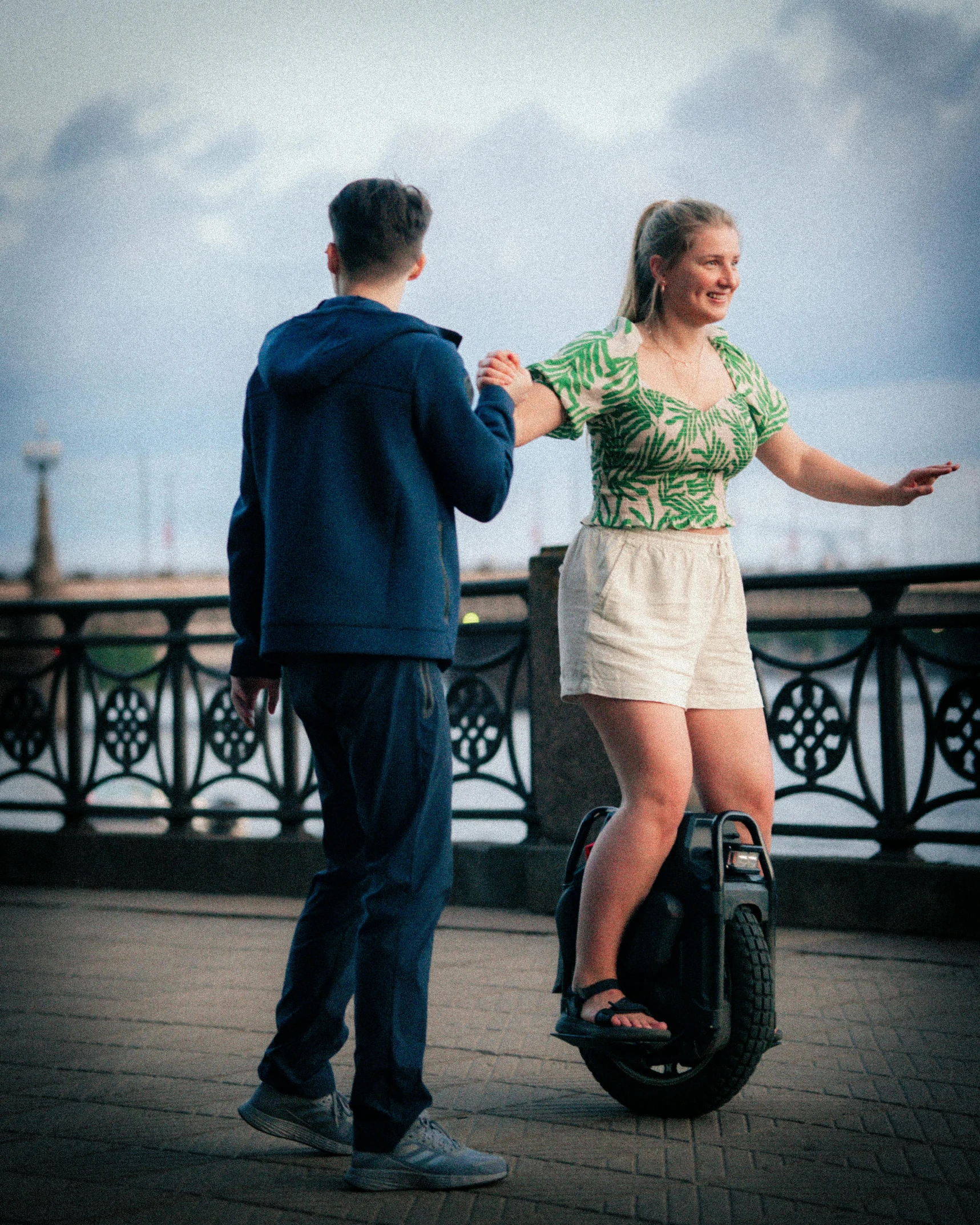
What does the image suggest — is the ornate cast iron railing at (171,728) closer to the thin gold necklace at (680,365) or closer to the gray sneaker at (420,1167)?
the thin gold necklace at (680,365)

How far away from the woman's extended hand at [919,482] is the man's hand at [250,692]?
57.4 inches

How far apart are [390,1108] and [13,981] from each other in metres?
2.69

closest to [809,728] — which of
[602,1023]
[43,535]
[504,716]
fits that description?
[504,716]

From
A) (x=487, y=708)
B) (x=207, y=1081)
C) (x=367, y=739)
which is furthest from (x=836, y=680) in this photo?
(x=367, y=739)

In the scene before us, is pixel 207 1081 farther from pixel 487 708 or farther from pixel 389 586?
pixel 487 708

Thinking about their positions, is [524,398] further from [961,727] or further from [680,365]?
[961,727]

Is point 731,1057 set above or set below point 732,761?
below

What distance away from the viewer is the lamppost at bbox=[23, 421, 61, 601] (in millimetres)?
64625

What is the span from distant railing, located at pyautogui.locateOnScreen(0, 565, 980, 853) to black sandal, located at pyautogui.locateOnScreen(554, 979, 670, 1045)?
241cm

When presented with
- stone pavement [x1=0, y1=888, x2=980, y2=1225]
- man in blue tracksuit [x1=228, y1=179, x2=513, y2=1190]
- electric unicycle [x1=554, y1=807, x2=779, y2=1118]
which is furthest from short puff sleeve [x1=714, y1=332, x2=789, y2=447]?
stone pavement [x1=0, y1=888, x2=980, y2=1225]

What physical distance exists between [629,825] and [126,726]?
15.9 feet

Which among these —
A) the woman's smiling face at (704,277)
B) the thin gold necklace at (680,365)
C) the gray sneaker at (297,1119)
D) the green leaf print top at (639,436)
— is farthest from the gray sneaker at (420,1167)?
the woman's smiling face at (704,277)

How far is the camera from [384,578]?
2.72 m

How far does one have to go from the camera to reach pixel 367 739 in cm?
273
